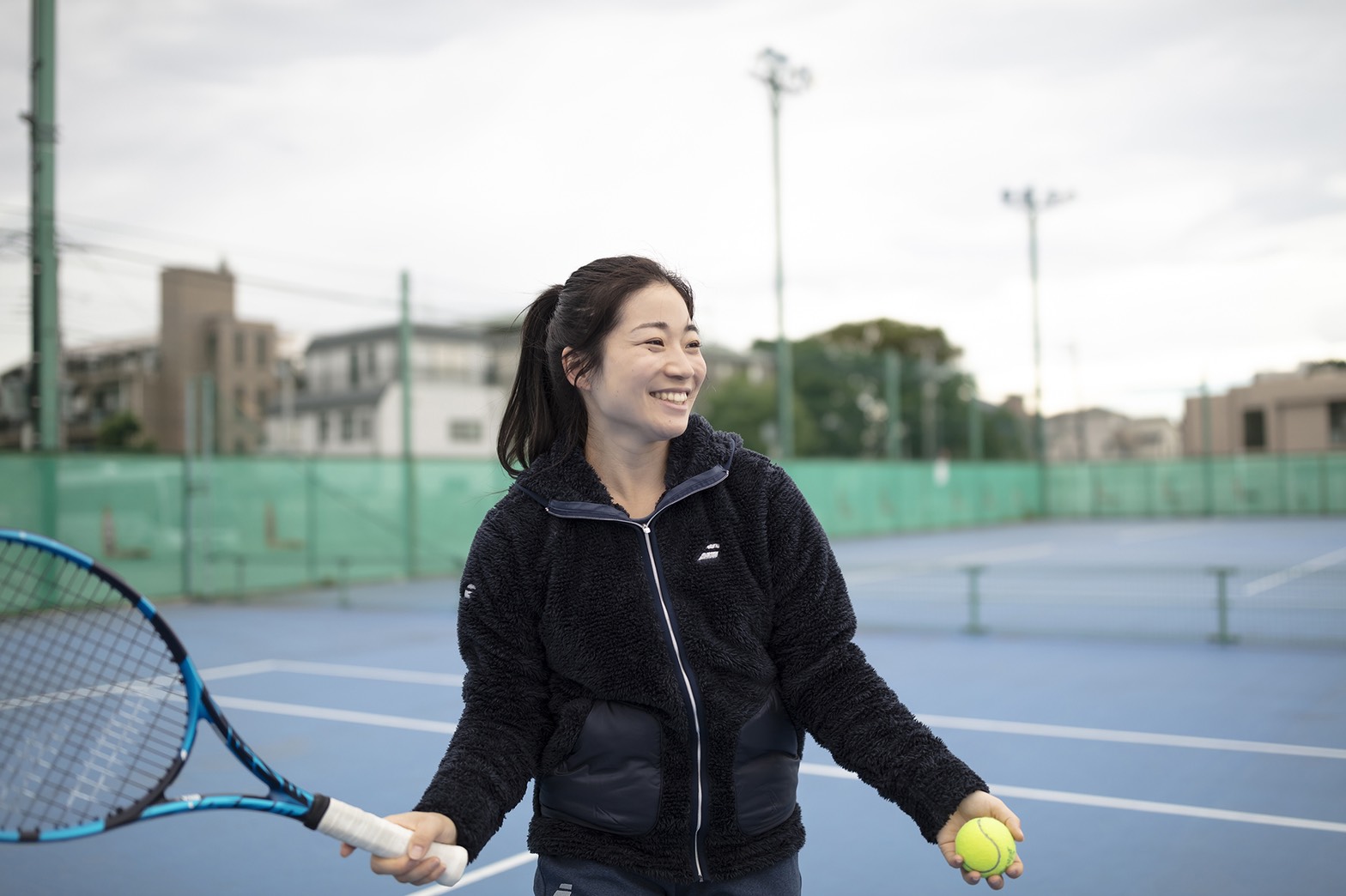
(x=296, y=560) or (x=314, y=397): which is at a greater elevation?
(x=314, y=397)

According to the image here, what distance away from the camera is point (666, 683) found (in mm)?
1811

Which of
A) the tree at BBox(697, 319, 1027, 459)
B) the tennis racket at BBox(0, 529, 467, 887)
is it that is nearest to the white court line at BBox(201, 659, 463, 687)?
the tennis racket at BBox(0, 529, 467, 887)

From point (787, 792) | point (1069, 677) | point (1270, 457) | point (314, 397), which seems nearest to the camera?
point (787, 792)

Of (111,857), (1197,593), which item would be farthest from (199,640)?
(1197,593)

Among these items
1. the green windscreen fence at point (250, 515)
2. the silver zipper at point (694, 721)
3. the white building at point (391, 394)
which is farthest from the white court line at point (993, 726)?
the white building at point (391, 394)

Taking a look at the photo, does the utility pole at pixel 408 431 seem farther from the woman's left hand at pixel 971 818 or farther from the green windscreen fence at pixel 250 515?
the woman's left hand at pixel 971 818

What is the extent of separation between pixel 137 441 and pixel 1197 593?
1263cm

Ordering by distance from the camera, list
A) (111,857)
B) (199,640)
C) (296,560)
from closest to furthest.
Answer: (111,857), (199,640), (296,560)

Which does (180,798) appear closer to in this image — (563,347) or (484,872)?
(563,347)

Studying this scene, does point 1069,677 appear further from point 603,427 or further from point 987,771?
point 603,427

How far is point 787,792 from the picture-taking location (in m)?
1.92

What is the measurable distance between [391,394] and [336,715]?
12.4 meters

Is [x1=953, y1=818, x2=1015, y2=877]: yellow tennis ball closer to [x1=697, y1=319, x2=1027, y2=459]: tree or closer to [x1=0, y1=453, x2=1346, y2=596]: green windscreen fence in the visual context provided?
[x1=0, y1=453, x2=1346, y2=596]: green windscreen fence

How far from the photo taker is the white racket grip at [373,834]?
1697 millimetres
